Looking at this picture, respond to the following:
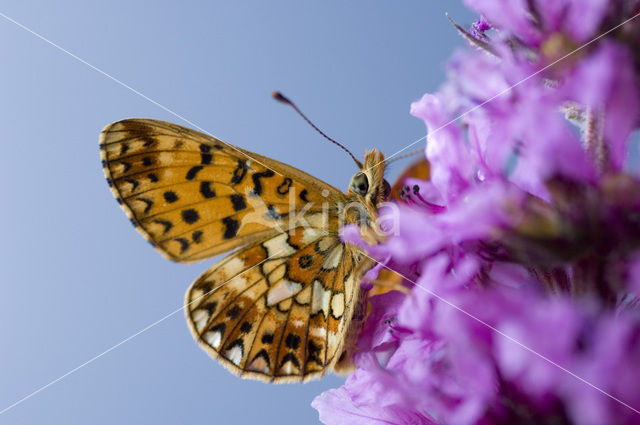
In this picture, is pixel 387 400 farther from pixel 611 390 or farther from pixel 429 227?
pixel 611 390

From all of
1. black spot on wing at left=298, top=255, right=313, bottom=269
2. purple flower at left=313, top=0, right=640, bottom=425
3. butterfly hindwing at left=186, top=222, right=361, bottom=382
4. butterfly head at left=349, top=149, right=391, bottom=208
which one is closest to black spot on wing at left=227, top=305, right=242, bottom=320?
butterfly hindwing at left=186, top=222, right=361, bottom=382

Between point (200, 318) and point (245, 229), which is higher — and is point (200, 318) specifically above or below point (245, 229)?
below

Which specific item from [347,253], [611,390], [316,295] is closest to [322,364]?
[316,295]

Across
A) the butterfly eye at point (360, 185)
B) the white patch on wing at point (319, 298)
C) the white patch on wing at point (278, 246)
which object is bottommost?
the white patch on wing at point (319, 298)

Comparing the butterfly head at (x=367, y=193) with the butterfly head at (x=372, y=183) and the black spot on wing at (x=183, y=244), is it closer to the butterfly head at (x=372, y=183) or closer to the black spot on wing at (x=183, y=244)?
the butterfly head at (x=372, y=183)

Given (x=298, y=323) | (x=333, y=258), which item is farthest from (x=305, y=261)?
(x=298, y=323)

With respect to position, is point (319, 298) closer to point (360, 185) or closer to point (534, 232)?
point (360, 185)

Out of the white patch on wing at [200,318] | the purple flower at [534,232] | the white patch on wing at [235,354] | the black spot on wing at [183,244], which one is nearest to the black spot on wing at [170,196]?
the black spot on wing at [183,244]
